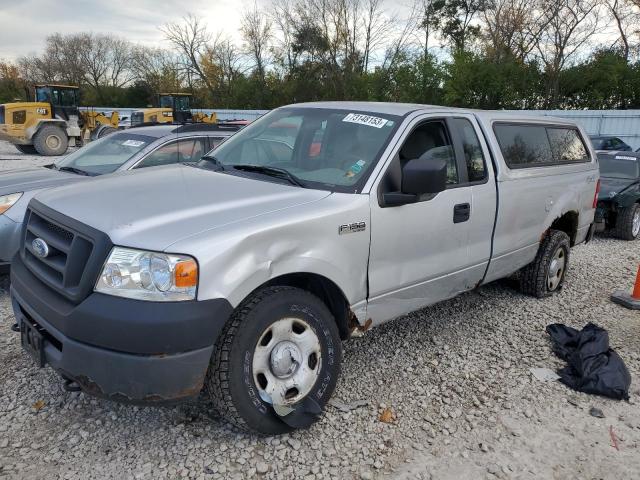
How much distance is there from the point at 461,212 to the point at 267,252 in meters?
1.71

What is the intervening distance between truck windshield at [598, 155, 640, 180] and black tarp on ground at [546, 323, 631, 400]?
602cm

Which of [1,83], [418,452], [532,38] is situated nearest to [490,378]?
[418,452]

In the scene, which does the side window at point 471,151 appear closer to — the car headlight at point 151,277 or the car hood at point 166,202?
the car hood at point 166,202

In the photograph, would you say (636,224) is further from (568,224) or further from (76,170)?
(76,170)

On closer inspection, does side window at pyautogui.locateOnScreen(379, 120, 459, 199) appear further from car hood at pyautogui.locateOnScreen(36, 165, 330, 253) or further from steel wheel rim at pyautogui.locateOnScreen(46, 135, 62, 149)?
steel wheel rim at pyautogui.locateOnScreen(46, 135, 62, 149)

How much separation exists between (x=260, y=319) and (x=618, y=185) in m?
8.22

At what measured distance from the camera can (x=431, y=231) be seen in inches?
136

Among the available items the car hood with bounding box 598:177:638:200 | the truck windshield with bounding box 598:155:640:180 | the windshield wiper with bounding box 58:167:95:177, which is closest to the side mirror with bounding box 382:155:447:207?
the windshield wiper with bounding box 58:167:95:177

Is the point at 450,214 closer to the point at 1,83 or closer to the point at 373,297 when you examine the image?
the point at 373,297

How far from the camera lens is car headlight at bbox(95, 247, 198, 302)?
7.57 feet

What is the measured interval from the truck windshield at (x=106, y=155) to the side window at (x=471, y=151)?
3621 mm

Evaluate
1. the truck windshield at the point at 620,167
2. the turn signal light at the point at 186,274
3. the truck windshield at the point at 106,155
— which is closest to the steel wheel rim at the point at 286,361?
the turn signal light at the point at 186,274

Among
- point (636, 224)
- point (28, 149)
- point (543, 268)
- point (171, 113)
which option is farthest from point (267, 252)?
point (171, 113)

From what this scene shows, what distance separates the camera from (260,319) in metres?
2.57
